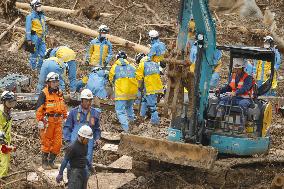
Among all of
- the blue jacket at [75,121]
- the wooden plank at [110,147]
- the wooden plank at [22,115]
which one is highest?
the blue jacket at [75,121]

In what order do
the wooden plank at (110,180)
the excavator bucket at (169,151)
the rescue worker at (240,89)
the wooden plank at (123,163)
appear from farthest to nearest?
the wooden plank at (123,163) → the wooden plank at (110,180) → the rescue worker at (240,89) → the excavator bucket at (169,151)

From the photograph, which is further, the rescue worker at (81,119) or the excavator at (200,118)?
the rescue worker at (81,119)

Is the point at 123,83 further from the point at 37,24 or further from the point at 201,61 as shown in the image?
the point at 37,24

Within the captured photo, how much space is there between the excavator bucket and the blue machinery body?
1.27 ft

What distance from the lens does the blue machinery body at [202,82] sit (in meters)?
11.2

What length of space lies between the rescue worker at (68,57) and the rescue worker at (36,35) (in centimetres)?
235

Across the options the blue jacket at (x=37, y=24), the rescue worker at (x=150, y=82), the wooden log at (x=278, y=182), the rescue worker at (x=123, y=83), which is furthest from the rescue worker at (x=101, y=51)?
the wooden log at (x=278, y=182)

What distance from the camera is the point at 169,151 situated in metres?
11.2

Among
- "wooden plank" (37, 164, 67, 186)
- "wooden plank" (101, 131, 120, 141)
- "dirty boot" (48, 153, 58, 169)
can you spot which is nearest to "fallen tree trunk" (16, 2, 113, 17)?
"wooden plank" (101, 131, 120, 141)

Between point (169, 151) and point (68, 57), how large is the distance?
262 inches

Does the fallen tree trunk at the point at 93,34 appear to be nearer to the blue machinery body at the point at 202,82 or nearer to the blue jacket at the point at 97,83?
the blue jacket at the point at 97,83

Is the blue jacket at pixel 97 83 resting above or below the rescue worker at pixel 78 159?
above

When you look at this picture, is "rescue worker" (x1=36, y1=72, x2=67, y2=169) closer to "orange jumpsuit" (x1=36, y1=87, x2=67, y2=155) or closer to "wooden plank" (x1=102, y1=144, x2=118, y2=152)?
"orange jumpsuit" (x1=36, y1=87, x2=67, y2=155)

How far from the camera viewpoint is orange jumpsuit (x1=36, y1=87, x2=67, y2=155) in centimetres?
1262
